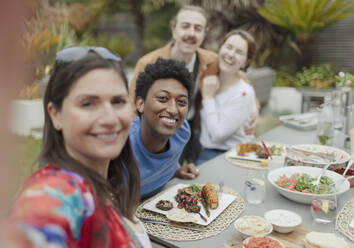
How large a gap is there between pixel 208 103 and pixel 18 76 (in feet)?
9.44

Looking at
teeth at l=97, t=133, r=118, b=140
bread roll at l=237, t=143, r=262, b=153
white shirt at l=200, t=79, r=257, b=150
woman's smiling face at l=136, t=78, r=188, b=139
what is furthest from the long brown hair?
white shirt at l=200, t=79, r=257, b=150

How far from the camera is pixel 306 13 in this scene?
22.5ft

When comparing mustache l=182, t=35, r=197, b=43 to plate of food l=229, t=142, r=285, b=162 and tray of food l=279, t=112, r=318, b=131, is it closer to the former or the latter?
tray of food l=279, t=112, r=318, b=131

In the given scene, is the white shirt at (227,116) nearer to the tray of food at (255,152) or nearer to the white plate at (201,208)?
the tray of food at (255,152)

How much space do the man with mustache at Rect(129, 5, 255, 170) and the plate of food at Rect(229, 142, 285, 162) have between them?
88 cm

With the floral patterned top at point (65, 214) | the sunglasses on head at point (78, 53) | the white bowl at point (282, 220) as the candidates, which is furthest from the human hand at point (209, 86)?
the floral patterned top at point (65, 214)

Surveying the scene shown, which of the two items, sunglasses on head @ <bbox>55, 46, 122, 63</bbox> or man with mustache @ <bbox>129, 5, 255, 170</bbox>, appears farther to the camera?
man with mustache @ <bbox>129, 5, 255, 170</bbox>

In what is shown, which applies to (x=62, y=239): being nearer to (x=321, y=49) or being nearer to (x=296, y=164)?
(x=296, y=164)

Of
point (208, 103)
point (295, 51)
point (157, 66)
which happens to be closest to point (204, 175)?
point (157, 66)

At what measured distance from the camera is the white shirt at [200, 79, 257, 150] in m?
3.02

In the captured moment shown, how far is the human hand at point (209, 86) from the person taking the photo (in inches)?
122

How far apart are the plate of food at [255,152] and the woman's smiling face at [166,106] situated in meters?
0.75

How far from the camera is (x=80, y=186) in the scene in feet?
2.85

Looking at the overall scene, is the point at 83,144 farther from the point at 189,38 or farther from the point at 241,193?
the point at 189,38
